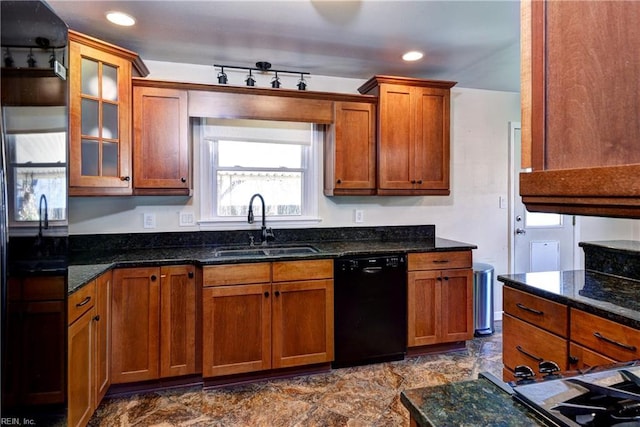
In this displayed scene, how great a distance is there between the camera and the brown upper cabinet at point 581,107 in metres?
0.41

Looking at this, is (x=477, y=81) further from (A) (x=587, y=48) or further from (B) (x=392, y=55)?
(A) (x=587, y=48)

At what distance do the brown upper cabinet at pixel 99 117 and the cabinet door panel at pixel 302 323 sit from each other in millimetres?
1375

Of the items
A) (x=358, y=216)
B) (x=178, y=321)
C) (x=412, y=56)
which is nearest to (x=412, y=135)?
(x=412, y=56)

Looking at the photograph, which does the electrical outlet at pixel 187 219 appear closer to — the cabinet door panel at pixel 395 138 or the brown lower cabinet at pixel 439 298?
the cabinet door panel at pixel 395 138

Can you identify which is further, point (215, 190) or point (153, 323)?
point (215, 190)

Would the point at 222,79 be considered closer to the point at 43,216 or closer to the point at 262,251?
the point at 262,251

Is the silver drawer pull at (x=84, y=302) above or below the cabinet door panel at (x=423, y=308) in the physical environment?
above

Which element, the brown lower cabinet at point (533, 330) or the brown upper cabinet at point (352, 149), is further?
the brown upper cabinet at point (352, 149)

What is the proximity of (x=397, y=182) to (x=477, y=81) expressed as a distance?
140 cm

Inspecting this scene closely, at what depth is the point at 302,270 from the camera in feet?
8.57

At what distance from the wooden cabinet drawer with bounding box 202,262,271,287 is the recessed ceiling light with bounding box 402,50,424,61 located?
1978 mm

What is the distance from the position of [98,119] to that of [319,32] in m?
1.60

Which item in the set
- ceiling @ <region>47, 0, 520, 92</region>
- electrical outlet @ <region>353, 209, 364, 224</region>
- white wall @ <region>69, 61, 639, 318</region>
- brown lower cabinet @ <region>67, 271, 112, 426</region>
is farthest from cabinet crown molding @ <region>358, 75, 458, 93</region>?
brown lower cabinet @ <region>67, 271, 112, 426</region>

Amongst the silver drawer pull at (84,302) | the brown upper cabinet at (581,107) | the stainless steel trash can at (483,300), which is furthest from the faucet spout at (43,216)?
the stainless steel trash can at (483,300)
